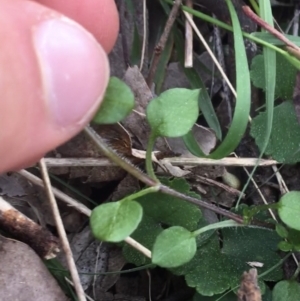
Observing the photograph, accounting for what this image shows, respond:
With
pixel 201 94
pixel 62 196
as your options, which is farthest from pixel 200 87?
pixel 62 196

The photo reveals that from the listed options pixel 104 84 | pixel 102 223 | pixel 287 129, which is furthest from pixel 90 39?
pixel 287 129

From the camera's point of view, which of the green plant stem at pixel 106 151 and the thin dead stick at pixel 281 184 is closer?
the green plant stem at pixel 106 151

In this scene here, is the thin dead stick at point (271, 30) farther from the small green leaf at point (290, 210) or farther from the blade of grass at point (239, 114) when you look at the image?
the small green leaf at point (290, 210)

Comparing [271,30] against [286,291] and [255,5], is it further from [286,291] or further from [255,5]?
[286,291]

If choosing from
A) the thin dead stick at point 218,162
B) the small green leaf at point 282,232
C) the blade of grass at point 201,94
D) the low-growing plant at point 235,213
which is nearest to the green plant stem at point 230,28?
the low-growing plant at point 235,213

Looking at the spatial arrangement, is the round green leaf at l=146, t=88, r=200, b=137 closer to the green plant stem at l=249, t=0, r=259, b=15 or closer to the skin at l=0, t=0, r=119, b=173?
the skin at l=0, t=0, r=119, b=173

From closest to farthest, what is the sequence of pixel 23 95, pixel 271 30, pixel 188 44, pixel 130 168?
→ pixel 23 95
pixel 130 168
pixel 271 30
pixel 188 44
